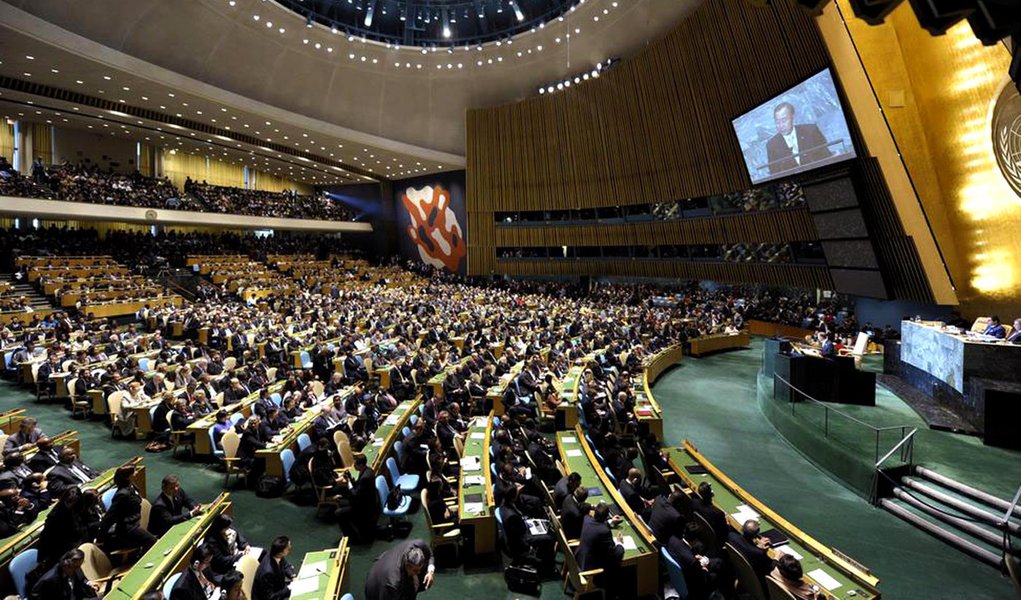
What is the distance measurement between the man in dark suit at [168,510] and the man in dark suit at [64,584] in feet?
3.66


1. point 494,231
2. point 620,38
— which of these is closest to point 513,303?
point 494,231

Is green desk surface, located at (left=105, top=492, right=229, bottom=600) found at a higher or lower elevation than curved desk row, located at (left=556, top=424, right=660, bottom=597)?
higher

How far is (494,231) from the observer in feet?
96.1

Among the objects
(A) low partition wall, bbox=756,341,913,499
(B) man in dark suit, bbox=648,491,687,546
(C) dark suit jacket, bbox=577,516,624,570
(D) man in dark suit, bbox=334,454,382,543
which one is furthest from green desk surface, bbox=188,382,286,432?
(A) low partition wall, bbox=756,341,913,499

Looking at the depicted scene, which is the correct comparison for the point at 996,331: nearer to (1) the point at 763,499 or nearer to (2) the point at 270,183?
(1) the point at 763,499

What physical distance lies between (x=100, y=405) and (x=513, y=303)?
15575 millimetres

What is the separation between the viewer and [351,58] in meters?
23.3

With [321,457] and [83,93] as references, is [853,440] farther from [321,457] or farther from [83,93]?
[83,93]

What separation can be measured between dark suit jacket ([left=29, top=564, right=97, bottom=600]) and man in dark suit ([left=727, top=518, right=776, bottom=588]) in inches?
190

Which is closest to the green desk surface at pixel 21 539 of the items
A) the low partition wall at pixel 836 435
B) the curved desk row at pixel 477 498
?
the curved desk row at pixel 477 498

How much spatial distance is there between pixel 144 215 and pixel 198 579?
23.9 meters

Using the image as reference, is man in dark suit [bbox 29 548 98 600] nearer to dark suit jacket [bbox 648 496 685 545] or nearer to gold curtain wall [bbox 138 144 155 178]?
dark suit jacket [bbox 648 496 685 545]

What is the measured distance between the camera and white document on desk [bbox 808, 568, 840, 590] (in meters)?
3.86

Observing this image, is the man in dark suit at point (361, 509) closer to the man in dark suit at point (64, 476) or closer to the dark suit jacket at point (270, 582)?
the dark suit jacket at point (270, 582)
